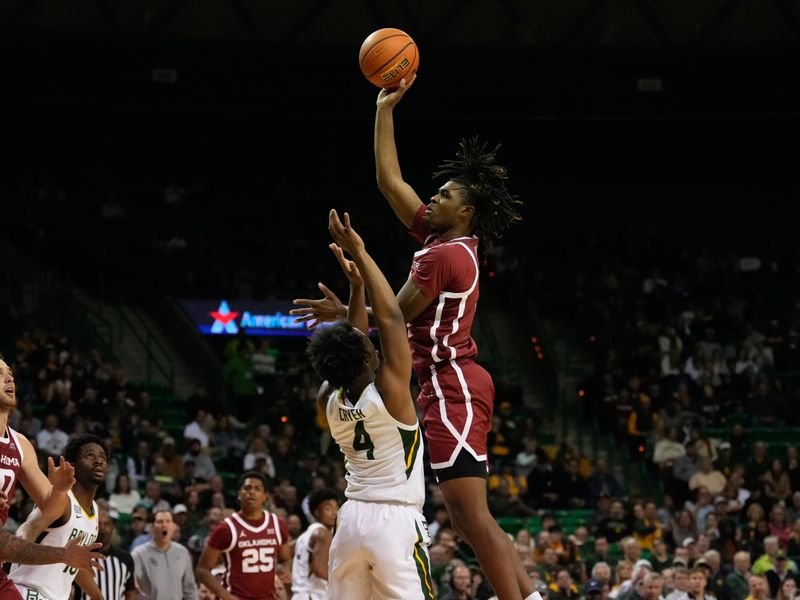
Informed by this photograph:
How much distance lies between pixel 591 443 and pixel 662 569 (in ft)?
18.8

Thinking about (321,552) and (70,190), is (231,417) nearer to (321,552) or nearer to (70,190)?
(70,190)

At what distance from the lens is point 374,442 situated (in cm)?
605

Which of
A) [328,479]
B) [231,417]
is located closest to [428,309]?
[328,479]

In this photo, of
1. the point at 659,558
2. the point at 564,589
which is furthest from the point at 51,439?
the point at 659,558

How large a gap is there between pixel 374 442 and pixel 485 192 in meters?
1.50

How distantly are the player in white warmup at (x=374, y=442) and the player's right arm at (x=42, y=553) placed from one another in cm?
121

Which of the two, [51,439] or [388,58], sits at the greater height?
[388,58]

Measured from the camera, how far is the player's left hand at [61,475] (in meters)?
6.73

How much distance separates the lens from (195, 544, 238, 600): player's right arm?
9.75m

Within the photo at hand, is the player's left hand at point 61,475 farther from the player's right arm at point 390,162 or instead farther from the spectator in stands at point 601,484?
the spectator in stands at point 601,484

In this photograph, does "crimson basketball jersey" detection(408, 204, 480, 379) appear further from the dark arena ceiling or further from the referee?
the dark arena ceiling

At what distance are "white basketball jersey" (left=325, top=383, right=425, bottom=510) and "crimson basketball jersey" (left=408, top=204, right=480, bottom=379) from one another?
53cm

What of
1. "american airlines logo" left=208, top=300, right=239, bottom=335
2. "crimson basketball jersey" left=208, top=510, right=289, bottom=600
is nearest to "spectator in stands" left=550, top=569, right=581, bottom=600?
"crimson basketball jersey" left=208, top=510, right=289, bottom=600

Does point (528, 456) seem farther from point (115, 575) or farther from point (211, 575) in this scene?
point (115, 575)
